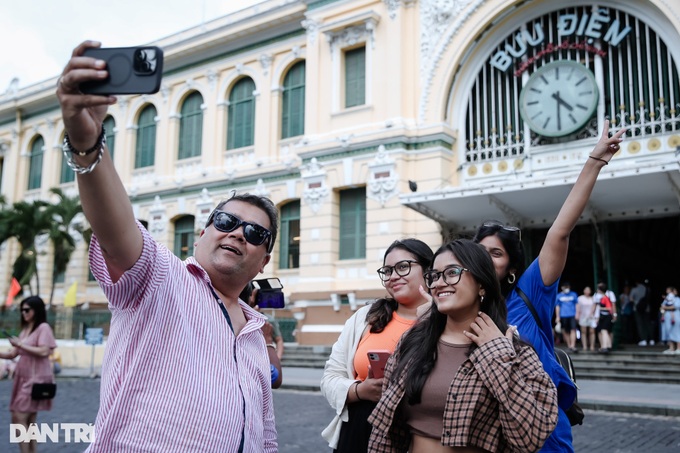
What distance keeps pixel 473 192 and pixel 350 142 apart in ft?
14.5

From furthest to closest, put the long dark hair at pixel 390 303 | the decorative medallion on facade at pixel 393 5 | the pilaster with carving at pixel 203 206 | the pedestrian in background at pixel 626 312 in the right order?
the pilaster with carving at pixel 203 206, the decorative medallion on facade at pixel 393 5, the pedestrian in background at pixel 626 312, the long dark hair at pixel 390 303

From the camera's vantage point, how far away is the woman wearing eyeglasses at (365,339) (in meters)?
3.35

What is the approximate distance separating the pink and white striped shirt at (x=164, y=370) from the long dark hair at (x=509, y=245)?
5.55 ft

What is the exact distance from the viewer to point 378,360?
3.05 metres

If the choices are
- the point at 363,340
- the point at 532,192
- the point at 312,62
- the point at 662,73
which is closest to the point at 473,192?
the point at 532,192

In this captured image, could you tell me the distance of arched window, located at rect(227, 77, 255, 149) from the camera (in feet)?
71.1

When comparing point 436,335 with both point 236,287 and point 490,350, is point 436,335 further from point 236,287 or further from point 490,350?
point 236,287

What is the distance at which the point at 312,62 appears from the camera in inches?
755

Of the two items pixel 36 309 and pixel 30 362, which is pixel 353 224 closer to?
pixel 36 309

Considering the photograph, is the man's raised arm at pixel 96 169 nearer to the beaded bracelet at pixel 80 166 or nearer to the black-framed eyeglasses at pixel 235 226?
the beaded bracelet at pixel 80 166

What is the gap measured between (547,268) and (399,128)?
46.5 ft

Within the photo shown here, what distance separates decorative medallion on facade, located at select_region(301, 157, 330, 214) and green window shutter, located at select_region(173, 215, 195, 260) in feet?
19.7

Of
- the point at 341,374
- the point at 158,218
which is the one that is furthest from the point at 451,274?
the point at 158,218

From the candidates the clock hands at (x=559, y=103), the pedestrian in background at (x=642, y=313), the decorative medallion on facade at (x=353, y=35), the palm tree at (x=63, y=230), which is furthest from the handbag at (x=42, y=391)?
the palm tree at (x=63, y=230)
